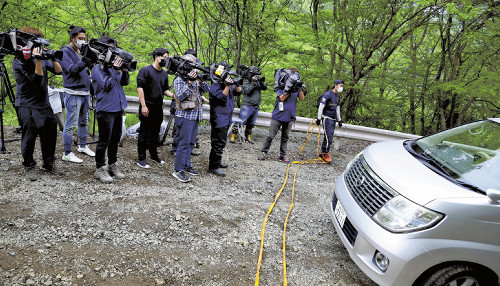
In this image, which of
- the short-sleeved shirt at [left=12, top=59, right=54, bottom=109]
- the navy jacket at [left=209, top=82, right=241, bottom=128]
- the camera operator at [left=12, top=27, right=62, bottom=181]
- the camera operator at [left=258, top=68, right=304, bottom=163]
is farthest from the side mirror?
the short-sleeved shirt at [left=12, top=59, right=54, bottom=109]

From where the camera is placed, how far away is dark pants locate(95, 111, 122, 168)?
163 inches

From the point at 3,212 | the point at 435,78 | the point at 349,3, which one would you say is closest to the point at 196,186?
the point at 3,212

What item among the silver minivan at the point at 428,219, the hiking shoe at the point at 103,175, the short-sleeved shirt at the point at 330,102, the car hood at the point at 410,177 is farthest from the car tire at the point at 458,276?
the short-sleeved shirt at the point at 330,102

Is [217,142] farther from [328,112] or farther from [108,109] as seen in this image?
[328,112]

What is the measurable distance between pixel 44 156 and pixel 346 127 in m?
6.67

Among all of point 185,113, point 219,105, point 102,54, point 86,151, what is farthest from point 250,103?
point 102,54

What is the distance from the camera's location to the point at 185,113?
4.59m

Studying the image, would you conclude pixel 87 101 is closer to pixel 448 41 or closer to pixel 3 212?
pixel 3 212

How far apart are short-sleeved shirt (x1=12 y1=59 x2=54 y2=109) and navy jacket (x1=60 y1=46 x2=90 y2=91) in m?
0.44

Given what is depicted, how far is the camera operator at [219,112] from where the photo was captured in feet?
15.9

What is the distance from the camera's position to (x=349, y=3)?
346 inches

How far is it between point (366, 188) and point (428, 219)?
64cm

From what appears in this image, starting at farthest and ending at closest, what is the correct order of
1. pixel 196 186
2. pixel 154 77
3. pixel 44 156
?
pixel 154 77 < pixel 196 186 < pixel 44 156

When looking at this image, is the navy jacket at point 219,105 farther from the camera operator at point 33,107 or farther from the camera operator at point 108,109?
the camera operator at point 33,107
